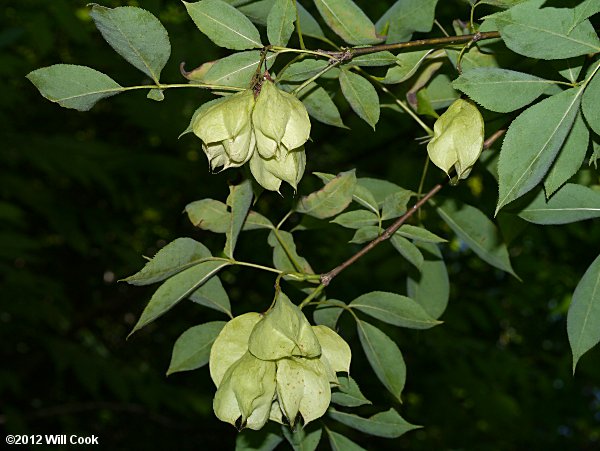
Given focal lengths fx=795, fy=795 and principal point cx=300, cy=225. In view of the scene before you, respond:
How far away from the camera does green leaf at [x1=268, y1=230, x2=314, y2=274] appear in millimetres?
1016

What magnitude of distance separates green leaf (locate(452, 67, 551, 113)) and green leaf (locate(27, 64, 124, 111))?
382 millimetres

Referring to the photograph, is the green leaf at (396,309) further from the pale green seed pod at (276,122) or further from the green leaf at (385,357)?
the pale green seed pod at (276,122)

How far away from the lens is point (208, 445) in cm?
340

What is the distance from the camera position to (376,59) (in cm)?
86

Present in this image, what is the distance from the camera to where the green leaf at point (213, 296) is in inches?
39.2

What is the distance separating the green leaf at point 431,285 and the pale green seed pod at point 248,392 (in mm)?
410

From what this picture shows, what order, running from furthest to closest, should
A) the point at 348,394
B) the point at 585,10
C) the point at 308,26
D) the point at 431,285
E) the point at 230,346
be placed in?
the point at 431,285 < the point at 308,26 < the point at 348,394 < the point at 230,346 < the point at 585,10

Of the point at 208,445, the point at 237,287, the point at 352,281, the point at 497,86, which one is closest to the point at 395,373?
the point at 497,86

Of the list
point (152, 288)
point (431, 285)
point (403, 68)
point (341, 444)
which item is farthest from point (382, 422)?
point (152, 288)

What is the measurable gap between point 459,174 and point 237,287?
6.96 feet

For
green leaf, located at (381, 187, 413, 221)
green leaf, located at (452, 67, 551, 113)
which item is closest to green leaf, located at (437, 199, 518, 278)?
green leaf, located at (381, 187, 413, 221)

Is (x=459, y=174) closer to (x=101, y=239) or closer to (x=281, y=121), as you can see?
(x=281, y=121)

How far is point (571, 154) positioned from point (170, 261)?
1.44 feet

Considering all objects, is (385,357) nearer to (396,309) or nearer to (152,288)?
(396,309)
